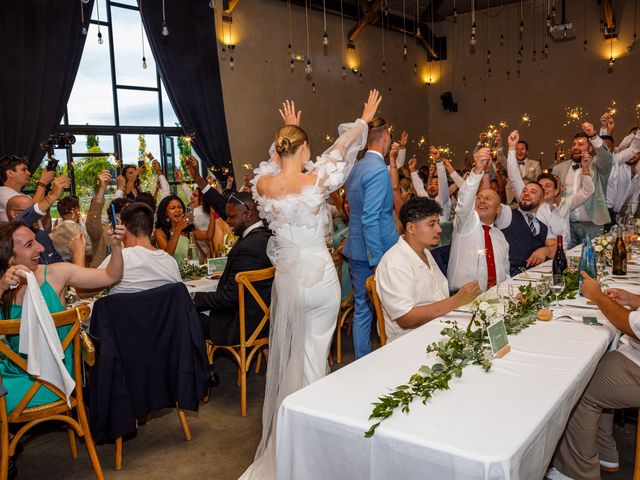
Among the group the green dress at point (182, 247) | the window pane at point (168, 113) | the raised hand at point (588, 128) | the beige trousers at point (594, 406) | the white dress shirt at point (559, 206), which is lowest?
the beige trousers at point (594, 406)

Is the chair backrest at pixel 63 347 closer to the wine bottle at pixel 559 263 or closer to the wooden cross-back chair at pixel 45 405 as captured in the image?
the wooden cross-back chair at pixel 45 405

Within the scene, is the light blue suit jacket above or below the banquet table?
above

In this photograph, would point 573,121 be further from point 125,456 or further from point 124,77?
point 125,456

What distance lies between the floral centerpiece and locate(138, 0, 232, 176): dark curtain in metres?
7.03

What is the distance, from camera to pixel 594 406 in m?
2.38

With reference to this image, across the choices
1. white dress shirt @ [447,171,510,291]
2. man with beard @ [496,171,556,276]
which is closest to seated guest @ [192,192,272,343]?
white dress shirt @ [447,171,510,291]

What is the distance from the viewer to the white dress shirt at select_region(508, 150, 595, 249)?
179 inches

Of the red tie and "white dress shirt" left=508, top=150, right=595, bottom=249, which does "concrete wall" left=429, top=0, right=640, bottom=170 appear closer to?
"white dress shirt" left=508, top=150, right=595, bottom=249

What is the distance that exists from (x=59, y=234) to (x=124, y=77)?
4.19m

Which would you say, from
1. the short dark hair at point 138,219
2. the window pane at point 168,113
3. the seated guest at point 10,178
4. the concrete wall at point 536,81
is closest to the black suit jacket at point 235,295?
the short dark hair at point 138,219

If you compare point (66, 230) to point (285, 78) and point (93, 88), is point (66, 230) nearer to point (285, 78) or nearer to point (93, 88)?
point (93, 88)

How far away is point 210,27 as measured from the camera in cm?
890

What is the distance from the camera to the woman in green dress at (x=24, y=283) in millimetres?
2516

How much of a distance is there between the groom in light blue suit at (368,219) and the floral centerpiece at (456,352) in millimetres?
1092
